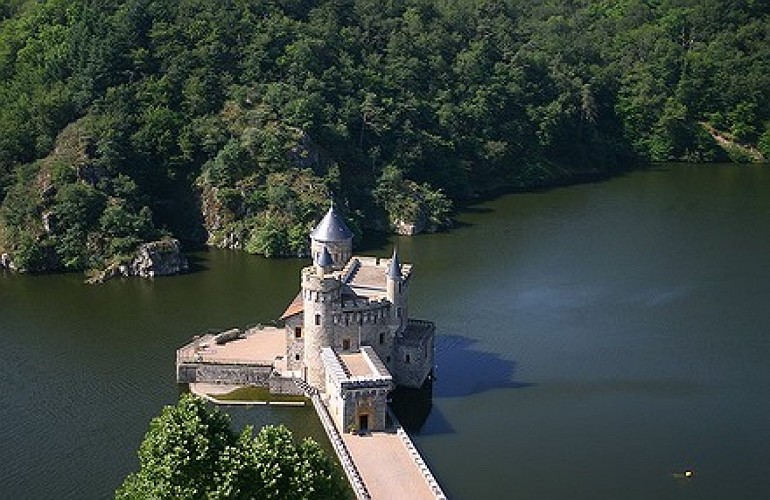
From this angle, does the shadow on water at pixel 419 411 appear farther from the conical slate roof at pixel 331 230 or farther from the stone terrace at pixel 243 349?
the conical slate roof at pixel 331 230

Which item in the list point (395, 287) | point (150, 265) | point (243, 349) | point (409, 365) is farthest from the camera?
point (150, 265)

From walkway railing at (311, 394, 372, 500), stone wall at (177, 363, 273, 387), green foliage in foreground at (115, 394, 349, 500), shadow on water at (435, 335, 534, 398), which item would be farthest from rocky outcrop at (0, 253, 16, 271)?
green foliage in foreground at (115, 394, 349, 500)

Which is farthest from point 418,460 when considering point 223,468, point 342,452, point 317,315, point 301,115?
point 301,115

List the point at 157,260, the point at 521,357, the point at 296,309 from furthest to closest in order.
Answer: the point at 157,260 → the point at 521,357 → the point at 296,309

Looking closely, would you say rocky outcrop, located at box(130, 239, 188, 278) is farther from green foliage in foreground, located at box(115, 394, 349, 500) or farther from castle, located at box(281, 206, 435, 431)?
green foliage in foreground, located at box(115, 394, 349, 500)

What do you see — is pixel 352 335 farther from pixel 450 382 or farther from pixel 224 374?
pixel 224 374

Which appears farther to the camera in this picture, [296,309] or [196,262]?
[196,262]
